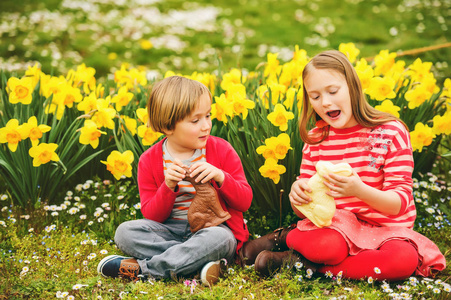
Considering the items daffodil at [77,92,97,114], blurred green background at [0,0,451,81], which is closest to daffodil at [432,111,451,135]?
daffodil at [77,92,97,114]

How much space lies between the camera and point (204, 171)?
2.15m

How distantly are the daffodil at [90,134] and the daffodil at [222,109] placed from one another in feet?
2.08

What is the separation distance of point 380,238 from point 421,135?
2.50 ft

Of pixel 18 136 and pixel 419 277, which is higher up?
pixel 18 136

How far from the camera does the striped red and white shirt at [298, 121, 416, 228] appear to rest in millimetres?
2158

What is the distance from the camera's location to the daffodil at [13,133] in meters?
2.61

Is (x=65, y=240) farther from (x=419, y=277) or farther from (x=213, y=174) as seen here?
(x=419, y=277)

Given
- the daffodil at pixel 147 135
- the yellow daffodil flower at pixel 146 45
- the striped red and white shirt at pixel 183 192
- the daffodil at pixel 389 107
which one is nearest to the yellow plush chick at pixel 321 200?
the striped red and white shirt at pixel 183 192

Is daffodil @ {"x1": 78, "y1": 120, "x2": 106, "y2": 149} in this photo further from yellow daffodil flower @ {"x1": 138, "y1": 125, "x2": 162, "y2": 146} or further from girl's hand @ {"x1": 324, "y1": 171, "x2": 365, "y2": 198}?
girl's hand @ {"x1": 324, "y1": 171, "x2": 365, "y2": 198}

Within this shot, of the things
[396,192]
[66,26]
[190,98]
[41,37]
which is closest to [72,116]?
[190,98]

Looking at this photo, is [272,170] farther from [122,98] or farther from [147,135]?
[122,98]

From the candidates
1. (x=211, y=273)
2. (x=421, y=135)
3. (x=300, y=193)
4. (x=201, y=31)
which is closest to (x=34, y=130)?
(x=211, y=273)

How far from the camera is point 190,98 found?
7.17ft

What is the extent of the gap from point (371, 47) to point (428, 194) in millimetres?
4041
